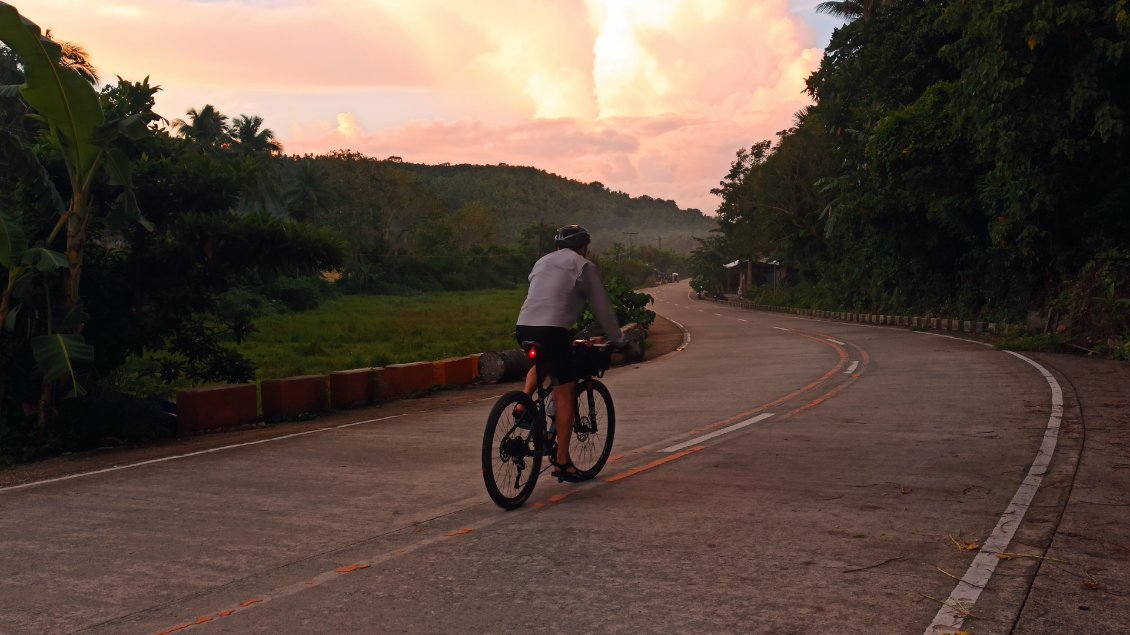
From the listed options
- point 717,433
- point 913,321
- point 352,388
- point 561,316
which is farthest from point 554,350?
point 913,321

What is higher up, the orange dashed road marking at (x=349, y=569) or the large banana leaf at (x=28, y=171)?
the large banana leaf at (x=28, y=171)

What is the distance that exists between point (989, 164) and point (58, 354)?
27.4m

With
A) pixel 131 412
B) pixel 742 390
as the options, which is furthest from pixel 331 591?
pixel 742 390

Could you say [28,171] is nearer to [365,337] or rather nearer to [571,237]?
[571,237]

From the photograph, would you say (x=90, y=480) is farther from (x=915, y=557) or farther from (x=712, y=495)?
(x=915, y=557)

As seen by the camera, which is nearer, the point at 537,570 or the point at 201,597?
the point at 201,597

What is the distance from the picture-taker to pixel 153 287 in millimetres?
12422

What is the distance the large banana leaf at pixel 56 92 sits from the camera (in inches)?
370

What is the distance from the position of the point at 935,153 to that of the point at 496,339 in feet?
51.7

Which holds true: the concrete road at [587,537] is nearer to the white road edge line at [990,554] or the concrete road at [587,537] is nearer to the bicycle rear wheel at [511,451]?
the white road edge line at [990,554]

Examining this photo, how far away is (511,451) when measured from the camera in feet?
20.7

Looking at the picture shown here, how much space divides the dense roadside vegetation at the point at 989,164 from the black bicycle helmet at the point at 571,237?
1599 cm

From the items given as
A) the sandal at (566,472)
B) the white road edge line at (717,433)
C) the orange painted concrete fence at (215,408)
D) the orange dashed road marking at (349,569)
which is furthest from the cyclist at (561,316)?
the orange painted concrete fence at (215,408)

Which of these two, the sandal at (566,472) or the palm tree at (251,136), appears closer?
the sandal at (566,472)
